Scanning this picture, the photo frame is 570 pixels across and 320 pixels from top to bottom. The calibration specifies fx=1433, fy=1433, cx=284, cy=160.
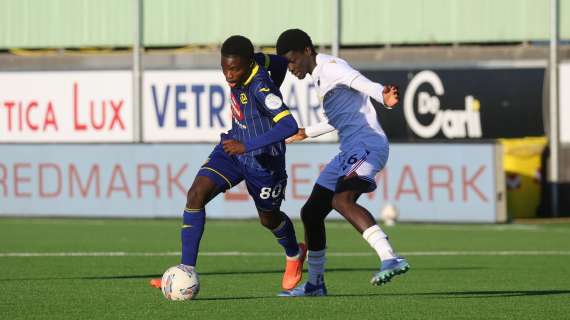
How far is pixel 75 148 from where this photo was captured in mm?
25328

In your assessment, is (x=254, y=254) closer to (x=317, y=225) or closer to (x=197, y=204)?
(x=317, y=225)

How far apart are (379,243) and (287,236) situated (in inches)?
54.7

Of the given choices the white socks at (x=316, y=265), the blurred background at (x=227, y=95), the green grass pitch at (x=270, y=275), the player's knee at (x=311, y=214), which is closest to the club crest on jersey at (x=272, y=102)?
the player's knee at (x=311, y=214)

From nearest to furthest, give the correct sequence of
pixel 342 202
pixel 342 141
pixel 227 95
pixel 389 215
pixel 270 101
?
1. pixel 270 101
2. pixel 342 202
3. pixel 342 141
4. pixel 389 215
5. pixel 227 95

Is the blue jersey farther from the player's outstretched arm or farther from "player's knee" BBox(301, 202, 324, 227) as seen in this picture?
"player's knee" BBox(301, 202, 324, 227)

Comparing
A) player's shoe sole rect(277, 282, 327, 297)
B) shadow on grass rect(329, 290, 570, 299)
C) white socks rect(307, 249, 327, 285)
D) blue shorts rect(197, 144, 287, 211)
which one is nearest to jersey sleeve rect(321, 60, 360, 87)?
blue shorts rect(197, 144, 287, 211)

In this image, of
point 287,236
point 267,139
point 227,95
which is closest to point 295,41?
point 267,139

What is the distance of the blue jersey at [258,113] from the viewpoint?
10.5m

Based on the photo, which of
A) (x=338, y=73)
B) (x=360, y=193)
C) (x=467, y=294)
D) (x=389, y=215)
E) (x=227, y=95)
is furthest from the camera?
(x=227, y=95)

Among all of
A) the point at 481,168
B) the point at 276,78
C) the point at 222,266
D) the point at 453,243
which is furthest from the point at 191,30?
the point at 276,78

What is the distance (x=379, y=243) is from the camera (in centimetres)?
1039

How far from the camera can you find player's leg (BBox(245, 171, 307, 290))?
11.0 meters

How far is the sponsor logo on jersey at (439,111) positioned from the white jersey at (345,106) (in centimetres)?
1759

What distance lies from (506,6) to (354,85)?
18322 millimetres
